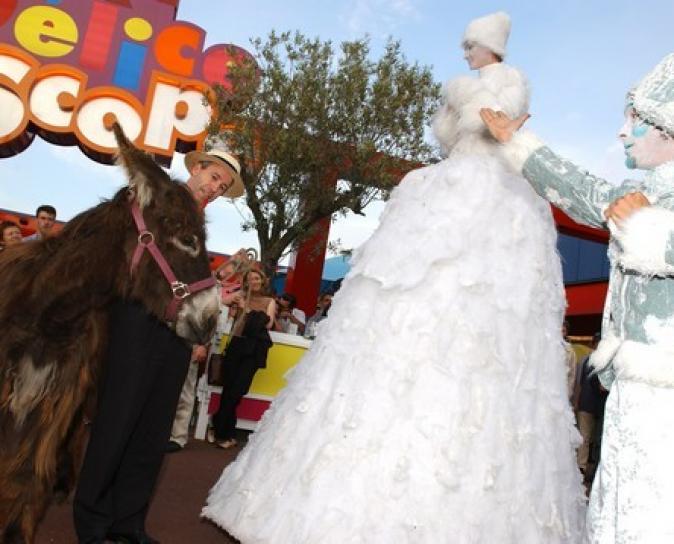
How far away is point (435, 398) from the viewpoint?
2568mm

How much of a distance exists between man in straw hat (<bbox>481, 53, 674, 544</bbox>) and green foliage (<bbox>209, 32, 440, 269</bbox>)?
1065 cm

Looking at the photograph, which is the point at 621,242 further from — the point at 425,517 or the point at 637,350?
the point at 425,517

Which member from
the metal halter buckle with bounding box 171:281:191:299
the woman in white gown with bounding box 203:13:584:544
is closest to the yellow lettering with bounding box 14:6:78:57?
the metal halter buckle with bounding box 171:281:191:299

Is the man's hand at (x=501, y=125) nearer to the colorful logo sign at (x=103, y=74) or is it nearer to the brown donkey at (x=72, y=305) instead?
the brown donkey at (x=72, y=305)

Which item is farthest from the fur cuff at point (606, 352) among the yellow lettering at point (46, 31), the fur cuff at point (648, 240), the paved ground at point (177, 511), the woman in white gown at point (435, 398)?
the yellow lettering at point (46, 31)

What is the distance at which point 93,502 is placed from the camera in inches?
107

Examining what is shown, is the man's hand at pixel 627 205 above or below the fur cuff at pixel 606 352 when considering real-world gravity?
above

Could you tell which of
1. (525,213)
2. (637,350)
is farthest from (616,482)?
(525,213)

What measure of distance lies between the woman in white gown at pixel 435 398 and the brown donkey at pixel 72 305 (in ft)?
2.37

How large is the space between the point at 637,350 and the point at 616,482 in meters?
0.37

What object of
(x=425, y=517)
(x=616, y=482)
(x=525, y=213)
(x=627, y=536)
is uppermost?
(x=525, y=213)

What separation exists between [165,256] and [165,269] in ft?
0.22

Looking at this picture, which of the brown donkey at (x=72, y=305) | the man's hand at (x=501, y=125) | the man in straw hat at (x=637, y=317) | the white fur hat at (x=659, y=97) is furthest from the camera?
the brown donkey at (x=72, y=305)

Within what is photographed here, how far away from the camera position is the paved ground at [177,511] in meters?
3.31
